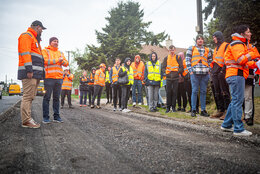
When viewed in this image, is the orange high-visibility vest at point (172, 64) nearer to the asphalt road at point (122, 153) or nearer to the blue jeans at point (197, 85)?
the blue jeans at point (197, 85)

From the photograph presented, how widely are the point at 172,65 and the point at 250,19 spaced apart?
568cm

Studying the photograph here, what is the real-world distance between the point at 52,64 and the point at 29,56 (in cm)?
75

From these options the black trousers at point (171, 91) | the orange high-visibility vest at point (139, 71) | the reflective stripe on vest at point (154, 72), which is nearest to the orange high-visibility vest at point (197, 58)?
the black trousers at point (171, 91)

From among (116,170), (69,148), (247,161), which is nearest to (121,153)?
(116,170)

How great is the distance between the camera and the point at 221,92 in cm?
527

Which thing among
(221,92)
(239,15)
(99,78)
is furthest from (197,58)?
(239,15)

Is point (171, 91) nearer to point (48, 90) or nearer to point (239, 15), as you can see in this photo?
point (48, 90)

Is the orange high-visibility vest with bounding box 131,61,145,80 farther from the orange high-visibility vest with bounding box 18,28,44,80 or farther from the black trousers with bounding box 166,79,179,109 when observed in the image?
the orange high-visibility vest with bounding box 18,28,44,80

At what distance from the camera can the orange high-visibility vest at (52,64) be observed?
4.47 meters

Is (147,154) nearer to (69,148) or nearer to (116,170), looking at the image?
(116,170)

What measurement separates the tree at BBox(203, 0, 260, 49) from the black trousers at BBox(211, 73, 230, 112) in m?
5.25

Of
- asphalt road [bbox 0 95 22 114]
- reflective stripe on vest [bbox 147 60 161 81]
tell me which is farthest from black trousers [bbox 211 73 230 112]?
asphalt road [bbox 0 95 22 114]

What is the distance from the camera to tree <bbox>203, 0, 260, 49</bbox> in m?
9.10

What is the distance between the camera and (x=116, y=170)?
Result: 1862 millimetres
